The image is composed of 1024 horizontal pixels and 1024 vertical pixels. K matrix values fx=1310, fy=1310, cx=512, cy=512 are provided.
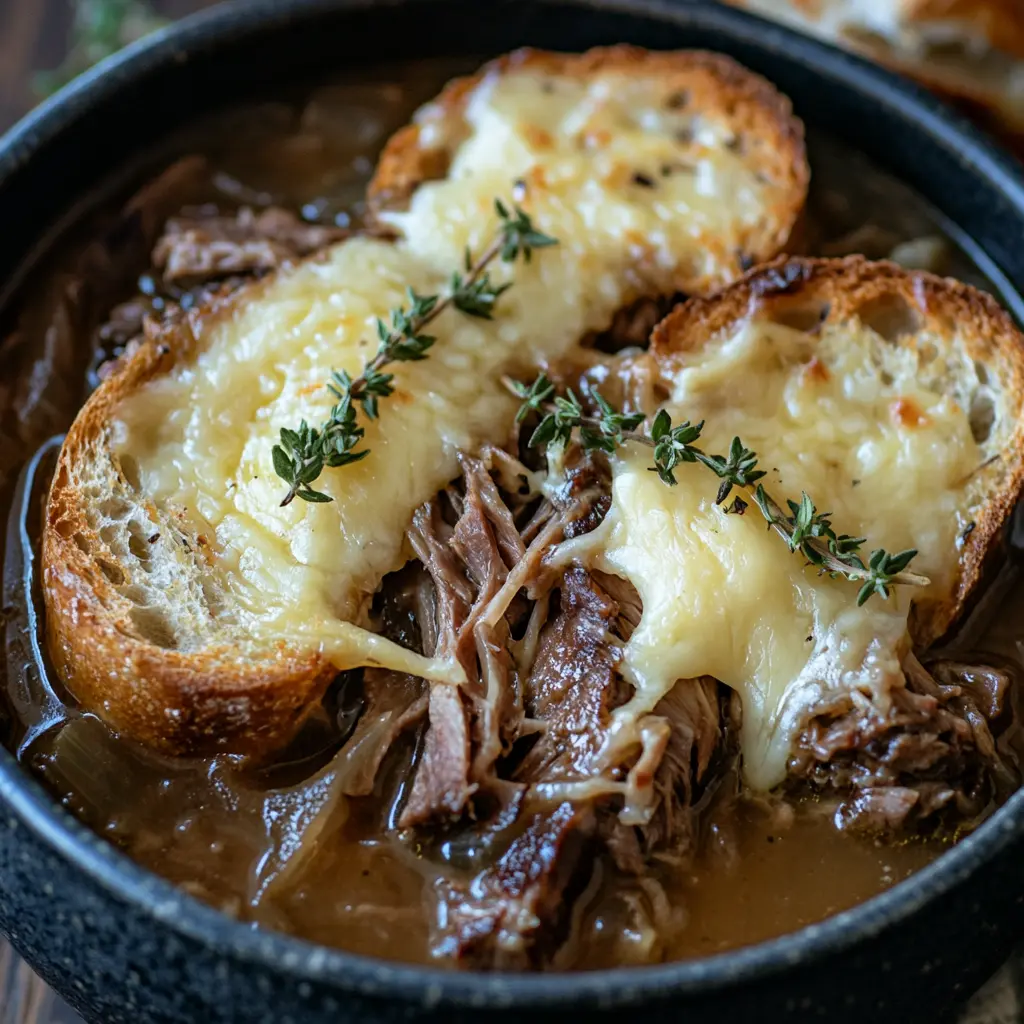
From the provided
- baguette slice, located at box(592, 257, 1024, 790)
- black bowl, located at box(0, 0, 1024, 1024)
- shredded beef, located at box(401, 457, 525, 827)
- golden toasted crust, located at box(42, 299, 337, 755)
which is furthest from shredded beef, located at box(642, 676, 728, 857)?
golden toasted crust, located at box(42, 299, 337, 755)

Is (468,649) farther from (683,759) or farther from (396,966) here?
(396,966)

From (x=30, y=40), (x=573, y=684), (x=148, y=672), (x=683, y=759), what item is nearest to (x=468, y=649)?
(x=573, y=684)

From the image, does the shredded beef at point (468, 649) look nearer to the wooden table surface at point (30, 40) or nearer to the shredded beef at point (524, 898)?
the shredded beef at point (524, 898)

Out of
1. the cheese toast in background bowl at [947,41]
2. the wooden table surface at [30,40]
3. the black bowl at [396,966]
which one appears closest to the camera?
the black bowl at [396,966]

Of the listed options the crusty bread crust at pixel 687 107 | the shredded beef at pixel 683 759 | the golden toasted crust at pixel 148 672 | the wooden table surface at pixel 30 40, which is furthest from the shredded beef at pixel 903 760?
the wooden table surface at pixel 30 40

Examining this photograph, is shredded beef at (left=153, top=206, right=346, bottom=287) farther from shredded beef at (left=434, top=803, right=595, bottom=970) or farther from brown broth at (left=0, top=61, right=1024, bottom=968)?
shredded beef at (left=434, top=803, right=595, bottom=970)
